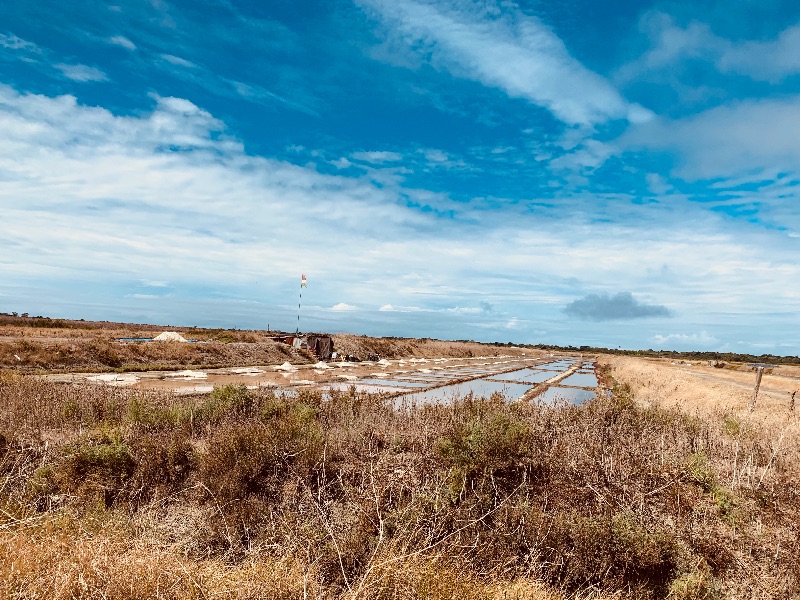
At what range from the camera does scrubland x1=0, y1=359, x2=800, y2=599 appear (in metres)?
4.17

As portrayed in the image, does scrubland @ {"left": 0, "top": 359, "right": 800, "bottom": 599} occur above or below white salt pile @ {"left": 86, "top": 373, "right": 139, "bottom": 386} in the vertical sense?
above

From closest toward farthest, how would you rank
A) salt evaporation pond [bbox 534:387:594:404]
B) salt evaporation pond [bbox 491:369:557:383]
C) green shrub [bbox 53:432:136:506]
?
green shrub [bbox 53:432:136:506] → salt evaporation pond [bbox 534:387:594:404] → salt evaporation pond [bbox 491:369:557:383]

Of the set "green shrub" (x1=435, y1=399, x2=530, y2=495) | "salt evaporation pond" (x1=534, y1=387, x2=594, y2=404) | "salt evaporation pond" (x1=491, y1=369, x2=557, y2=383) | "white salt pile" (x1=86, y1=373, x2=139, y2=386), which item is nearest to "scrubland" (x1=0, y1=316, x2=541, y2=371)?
"white salt pile" (x1=86, y1=373, x2=139, y2=386)

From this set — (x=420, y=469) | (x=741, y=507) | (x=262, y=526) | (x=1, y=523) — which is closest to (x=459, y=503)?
(x=420, y=469)

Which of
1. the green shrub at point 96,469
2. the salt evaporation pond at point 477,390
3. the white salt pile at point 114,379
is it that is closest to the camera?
the green shrub at point 96,469

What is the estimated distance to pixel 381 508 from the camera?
613 cm

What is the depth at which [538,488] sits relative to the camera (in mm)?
7398

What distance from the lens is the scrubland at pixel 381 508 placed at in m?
4.17

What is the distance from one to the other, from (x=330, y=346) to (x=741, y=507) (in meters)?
39.5

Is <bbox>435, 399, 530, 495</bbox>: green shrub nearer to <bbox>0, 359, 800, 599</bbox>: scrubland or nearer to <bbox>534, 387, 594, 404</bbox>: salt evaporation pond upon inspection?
<bbox>0, 359, 800, 599</bbox>: scrubland

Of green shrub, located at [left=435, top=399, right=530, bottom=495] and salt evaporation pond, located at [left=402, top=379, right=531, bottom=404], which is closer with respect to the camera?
green shrub, located at [left=435, top=399, right=530, bottom=495]

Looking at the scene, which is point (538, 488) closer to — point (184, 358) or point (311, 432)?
point (311, 432)

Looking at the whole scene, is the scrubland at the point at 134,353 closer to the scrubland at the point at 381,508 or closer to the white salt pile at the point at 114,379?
the white salt pile at the point at 114,379

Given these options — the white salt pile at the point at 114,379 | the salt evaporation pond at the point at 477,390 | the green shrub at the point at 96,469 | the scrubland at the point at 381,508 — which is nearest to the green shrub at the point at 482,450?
the scrubland at the point at 381,508
